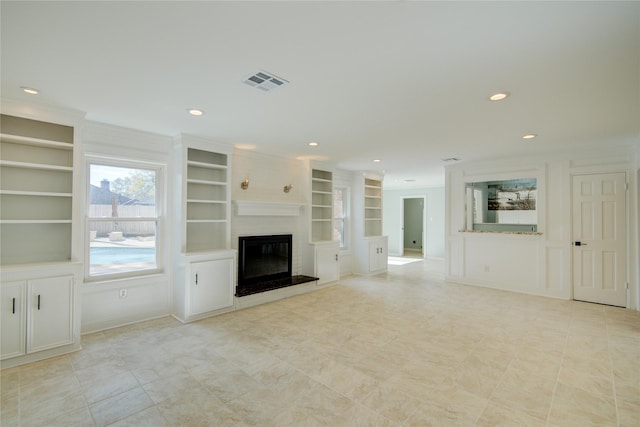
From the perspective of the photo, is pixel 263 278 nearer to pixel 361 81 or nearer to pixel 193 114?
pixel 193 114

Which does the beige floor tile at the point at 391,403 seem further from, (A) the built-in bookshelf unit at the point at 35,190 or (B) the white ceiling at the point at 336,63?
(A) the built-in bookshelf unit at the point at 35,190

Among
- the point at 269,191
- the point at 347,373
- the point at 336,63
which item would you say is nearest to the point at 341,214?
the point at 269,191

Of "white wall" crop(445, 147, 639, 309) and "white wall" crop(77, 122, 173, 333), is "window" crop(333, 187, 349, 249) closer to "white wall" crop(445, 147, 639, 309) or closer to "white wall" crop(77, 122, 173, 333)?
"white wall" crop(445, 147, 639, 309)

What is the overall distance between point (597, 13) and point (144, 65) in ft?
9.46

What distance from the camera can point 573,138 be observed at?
13.8 ft

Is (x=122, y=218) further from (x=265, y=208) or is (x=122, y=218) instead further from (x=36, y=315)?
(x=265, y=208)

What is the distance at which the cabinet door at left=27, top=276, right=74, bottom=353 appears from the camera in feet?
9.39

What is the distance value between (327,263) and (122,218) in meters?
3.60

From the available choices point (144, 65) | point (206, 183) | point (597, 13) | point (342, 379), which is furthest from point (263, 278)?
point (597, 13)

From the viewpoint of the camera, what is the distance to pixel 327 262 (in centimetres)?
602

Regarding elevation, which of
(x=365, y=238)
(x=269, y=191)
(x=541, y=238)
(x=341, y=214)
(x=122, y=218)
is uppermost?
(x=269, y=191)

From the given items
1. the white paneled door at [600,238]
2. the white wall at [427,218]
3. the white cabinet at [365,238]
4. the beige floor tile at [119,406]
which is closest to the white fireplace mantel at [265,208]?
the white cabinet at [365,238]

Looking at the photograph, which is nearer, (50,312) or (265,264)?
(50,312)

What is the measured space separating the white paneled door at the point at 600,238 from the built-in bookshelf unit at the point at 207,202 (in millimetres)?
5769
